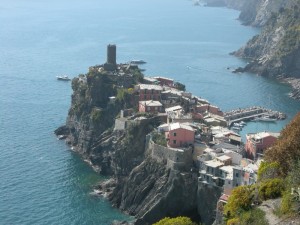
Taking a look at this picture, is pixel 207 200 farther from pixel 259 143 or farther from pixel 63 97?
pixel 63 97

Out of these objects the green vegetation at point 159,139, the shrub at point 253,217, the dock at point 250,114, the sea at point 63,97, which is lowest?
the sea at point 63,97

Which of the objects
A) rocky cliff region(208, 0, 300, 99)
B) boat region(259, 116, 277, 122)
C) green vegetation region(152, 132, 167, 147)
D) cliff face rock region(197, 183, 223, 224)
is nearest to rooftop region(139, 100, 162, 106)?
green vegetation region(152, 132, 167, 147)

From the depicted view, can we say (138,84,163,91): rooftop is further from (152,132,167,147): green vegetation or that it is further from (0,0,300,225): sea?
(152,132,167,147): green vegetation

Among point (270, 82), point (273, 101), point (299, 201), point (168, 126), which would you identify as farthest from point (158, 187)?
point (270, 82)

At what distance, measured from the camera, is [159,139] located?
209 ft

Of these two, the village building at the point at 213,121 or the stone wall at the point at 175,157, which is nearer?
the stone wall at the point at 175,157

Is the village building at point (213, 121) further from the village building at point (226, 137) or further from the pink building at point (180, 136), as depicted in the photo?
the pink building at point (180, 136)

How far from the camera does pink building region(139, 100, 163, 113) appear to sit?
2889 inches

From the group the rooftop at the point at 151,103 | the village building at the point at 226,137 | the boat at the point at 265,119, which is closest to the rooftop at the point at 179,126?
the village building at the point at 226,137

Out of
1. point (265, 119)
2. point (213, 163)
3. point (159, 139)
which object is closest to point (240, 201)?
point (213, 163)

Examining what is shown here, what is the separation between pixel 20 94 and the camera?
11956 centimetres

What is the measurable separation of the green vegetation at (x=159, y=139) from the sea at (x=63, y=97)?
28.5 ft

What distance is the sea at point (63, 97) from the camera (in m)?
66.9

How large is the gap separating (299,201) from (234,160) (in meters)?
29.2
